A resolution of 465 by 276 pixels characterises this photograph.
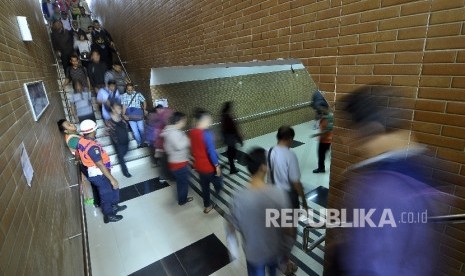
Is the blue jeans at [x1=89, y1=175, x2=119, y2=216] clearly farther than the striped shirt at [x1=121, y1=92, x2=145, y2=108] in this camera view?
No

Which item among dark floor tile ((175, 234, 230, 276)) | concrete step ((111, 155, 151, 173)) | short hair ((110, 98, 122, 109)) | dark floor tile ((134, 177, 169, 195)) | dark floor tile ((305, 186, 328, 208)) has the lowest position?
dark floor tile ((175, 234, 230, 276))

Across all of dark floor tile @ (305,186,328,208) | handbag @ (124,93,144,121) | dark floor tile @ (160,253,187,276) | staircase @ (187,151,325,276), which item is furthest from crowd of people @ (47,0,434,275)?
dark floor tile @ (160,253,187,276)

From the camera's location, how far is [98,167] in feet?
12.4

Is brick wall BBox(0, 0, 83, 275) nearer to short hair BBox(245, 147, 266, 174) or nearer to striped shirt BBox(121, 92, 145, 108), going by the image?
short hair BBox(245, 147, 266, 174)

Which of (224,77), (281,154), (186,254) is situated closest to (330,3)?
(281,154)

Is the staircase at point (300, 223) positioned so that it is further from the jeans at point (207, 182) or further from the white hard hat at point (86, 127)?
the white hard hat at point (86, 127)

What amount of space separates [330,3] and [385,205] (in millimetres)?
1689

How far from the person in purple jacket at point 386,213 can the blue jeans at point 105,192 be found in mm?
3706

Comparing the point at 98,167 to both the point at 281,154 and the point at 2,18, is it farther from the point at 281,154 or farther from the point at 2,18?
the point at 281,154

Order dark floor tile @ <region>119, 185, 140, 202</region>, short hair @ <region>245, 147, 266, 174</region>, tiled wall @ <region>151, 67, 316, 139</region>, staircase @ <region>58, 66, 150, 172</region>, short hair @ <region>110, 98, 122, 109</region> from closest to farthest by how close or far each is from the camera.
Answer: short hair @ <region>245, 147, 266, 174</region> < dark floor tile @ <region>119, 185, 140, 202</region> < short hair @ <region>110, 98, 122, 109</region> < staircase @ <region>58, 66, 150, 172</region> < tiled wall @ <region>151, 67, 316, 139</region>

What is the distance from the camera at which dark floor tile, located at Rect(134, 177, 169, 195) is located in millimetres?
5474

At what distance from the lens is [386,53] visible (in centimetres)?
184

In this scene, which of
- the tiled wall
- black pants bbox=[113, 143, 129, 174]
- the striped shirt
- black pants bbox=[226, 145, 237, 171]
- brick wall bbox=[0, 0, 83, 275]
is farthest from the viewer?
the tiled wall

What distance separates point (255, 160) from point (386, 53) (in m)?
1.27
